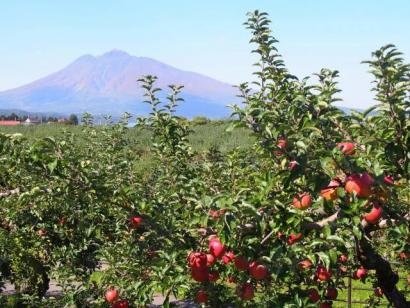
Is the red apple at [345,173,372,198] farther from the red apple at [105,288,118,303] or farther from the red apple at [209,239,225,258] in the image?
the red apple at [105,288,118,303]

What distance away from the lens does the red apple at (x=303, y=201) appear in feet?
8.94

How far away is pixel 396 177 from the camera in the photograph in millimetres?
3279

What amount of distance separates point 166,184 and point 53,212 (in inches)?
89.2

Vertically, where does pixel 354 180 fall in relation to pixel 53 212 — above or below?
above

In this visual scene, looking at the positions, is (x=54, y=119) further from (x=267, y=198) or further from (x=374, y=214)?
(x=374, y=214)

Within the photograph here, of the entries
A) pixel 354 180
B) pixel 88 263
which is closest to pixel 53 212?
pixel 88 263

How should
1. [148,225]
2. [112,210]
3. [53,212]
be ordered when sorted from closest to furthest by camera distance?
1. [148,225]
2. [112,210]
3. [53,212]

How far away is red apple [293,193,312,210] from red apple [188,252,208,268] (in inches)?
24.7

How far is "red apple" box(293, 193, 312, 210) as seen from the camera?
2.72m

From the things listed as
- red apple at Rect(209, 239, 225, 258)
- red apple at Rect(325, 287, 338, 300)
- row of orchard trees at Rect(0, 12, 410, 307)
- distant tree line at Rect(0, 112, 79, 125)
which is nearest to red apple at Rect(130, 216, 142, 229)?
row of orchard trees at Rect(0, 12, 410, 307)

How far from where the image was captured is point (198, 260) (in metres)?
2.95

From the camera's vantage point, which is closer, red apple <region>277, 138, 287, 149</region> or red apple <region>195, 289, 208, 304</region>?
red apple <region>277, 138, 287, 149</region>

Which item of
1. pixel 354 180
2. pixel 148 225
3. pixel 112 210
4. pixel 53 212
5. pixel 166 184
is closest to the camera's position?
pixel 354 180

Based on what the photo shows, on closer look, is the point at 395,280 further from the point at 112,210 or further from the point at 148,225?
the point at 112,210
